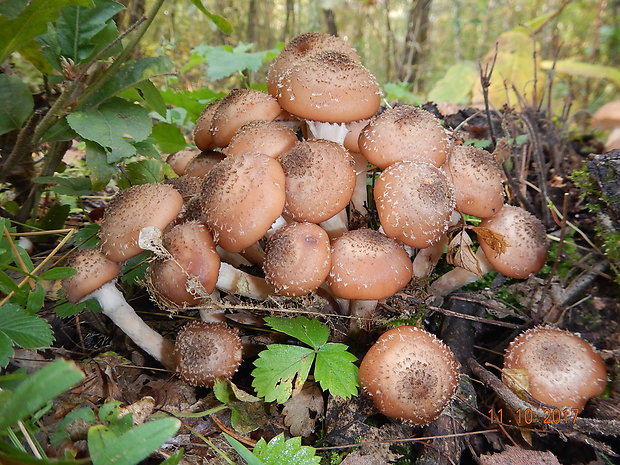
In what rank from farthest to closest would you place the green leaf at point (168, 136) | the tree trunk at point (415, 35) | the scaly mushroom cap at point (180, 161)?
1. the tree trunk at point (415, 35)
2. the green leaf at point (168, 136)
3. the scaly mushroom cap at point (180, 161)

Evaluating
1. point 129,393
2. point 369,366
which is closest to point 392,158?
point 369,366

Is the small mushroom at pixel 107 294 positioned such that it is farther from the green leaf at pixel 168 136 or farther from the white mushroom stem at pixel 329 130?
the green leaf at pixel 168 136

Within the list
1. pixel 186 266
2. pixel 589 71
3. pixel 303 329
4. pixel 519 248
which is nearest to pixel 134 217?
pixel 186 266

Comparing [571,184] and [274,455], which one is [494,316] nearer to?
[571,184]

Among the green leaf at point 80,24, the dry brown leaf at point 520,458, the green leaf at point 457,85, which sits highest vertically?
the green leaf at point 80,24

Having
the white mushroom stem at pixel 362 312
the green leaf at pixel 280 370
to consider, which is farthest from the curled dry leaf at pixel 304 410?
the white mushroom stem at pixel 362 312

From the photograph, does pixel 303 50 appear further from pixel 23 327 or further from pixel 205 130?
pixel 23 327

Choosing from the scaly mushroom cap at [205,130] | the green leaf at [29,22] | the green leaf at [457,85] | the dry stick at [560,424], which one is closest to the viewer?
the green leaf at [29,22]

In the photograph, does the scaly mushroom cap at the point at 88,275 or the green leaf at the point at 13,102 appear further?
the green leaf at the point at 13,102
